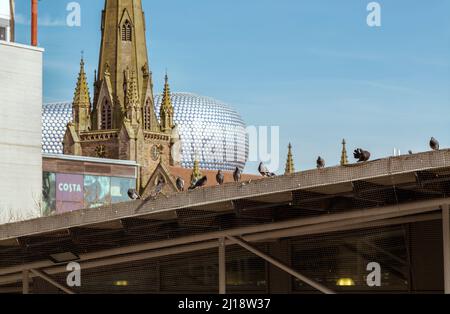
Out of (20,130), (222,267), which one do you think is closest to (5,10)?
(20,130)

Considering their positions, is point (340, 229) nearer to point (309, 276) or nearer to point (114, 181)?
point (309, 276)

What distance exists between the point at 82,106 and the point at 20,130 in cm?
7210

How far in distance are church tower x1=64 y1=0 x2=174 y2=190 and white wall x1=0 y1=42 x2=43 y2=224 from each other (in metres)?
62.5

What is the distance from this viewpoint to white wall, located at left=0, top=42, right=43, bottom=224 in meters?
81.8

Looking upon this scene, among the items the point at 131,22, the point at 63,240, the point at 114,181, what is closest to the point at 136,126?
the point at 131,22

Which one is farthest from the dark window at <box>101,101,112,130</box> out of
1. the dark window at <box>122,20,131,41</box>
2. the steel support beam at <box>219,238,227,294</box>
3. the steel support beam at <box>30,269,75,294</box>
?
the steel support beam at <box>219,238,227,294</box>

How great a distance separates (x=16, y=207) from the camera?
82.4m

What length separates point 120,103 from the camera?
6009 inches

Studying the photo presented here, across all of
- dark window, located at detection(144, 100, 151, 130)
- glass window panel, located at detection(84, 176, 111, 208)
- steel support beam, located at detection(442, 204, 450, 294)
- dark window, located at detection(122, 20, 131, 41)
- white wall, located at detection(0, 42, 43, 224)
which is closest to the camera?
steel support beam, located at detection(442, 204, 450, 294)

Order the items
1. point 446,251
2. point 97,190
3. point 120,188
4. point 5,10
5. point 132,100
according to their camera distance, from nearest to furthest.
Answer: point 446,251, point 5,10, point 97,190, point 120,188, point 132,100

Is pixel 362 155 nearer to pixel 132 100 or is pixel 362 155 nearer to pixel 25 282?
pixel 25 282

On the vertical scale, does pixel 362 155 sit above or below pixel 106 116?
below

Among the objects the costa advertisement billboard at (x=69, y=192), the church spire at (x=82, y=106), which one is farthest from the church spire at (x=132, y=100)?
the costa advertisement billboard at (x=69, y=192)

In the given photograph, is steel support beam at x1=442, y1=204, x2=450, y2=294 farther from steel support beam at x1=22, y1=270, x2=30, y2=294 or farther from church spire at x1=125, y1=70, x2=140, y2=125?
church spire at x1=125, y1=70, x2=140, y2=125
